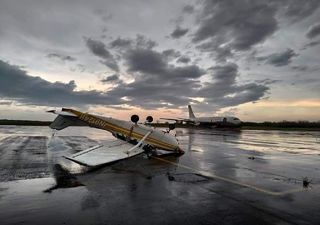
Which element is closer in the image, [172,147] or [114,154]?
[114,154]

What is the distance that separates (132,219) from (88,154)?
8779 mm

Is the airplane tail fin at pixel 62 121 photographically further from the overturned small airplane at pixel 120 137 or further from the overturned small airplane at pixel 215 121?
the overturned small airplane at pixel 215 121

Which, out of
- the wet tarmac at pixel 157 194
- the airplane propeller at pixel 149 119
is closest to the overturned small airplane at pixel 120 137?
the wet tarmac at pixel 157 194

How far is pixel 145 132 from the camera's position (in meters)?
19.3

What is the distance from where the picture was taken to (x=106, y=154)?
15.6 metres

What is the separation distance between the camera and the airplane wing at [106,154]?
46.0ft

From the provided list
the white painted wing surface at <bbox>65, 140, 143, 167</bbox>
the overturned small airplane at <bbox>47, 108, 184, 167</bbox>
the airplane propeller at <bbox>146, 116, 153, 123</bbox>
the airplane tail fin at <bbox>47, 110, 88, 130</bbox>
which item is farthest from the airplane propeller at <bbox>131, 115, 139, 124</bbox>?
the airplane tail fin at <bbox>47, 110, 88, 130</bbox>

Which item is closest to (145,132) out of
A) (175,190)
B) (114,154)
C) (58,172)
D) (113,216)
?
(114,154)

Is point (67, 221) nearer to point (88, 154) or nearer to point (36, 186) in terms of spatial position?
point (36, 186)

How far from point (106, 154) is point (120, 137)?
11.4 feet

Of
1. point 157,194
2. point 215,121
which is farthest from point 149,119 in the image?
point 215,121

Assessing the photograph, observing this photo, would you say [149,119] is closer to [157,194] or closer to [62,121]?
[62,121]

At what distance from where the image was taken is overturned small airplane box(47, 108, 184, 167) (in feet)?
52.5

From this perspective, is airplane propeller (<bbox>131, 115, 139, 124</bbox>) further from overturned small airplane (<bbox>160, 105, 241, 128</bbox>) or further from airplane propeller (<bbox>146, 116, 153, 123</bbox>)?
overturned small airplane (<bbox>160, 105, 241, 128</bbox>)
